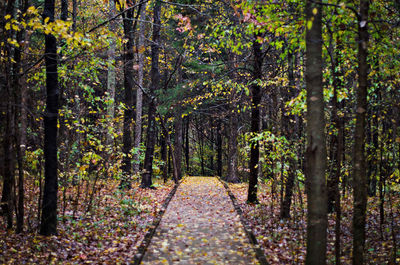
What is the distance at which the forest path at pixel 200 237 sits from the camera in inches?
256

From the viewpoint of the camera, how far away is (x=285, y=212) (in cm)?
962

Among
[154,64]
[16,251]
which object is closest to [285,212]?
[16,251]

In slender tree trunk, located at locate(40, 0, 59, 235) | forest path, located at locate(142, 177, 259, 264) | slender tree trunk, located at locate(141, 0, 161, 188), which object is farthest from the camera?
slender tree trunk, located at locate(141, 0, 161, 188)

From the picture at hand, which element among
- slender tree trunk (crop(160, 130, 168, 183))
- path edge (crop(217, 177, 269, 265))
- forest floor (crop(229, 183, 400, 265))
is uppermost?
slender tree trunk (crop(160, 130, 168, 183))

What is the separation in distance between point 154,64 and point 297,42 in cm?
1042

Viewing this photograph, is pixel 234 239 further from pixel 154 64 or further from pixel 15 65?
pixel 154 64

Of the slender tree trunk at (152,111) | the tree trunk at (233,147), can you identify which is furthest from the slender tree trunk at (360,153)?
the tree trunk at (233,147)

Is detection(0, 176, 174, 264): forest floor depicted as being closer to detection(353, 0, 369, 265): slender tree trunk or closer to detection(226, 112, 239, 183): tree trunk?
detection(353, 0, 369, 265): slender tree trunk

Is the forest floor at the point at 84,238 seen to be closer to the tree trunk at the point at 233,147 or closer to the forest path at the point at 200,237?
the forest path at the point at 200,237

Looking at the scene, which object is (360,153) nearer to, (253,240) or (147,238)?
(253,240)

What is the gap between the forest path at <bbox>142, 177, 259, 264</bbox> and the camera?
651 cm

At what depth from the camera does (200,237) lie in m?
8.10

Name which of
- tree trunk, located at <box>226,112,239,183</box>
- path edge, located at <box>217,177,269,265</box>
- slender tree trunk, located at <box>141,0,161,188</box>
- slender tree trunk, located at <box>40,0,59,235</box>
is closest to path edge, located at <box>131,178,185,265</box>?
slender tree trunk, located at <box>40,0,59,235</box>

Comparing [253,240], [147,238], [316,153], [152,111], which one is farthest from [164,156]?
[316,153]
